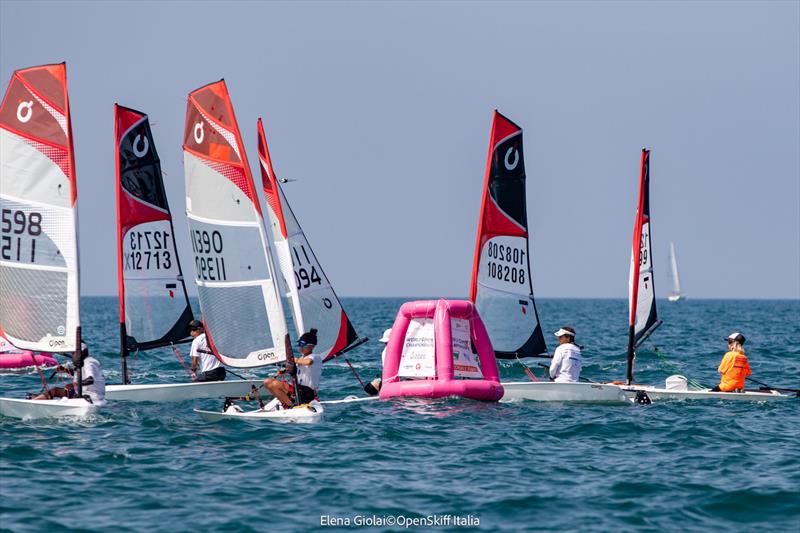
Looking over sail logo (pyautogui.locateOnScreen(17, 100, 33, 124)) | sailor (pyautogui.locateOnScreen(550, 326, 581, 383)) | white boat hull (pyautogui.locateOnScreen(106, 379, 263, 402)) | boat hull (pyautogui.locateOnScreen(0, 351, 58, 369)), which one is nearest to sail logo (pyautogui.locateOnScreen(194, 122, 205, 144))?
sail logo (pyautogui.locateOnScreen(17, 100, 33, 124))

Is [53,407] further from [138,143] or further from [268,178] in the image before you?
[138,143]

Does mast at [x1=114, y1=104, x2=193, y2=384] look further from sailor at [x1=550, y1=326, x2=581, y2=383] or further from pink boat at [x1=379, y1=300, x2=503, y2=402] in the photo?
sailor at [x1=550, y1=326, x2=581, y2=383]

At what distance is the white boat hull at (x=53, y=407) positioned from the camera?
17438 mm

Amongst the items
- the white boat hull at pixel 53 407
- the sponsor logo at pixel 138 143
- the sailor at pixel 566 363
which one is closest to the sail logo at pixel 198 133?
the sponsor logo at pixel 138 143

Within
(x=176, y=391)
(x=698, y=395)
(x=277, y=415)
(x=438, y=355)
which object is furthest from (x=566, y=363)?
(x=176, y=391)

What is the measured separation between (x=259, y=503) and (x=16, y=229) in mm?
7909

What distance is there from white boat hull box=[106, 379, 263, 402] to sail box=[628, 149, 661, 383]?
788 centimetres

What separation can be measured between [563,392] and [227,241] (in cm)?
720

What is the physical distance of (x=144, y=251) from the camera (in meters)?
23.2

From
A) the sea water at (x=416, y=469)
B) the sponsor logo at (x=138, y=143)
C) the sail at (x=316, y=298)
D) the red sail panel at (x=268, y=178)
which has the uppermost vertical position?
the sponsor logo at (x=138, y=143)

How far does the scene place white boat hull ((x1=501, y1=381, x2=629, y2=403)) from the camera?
21.3 meters

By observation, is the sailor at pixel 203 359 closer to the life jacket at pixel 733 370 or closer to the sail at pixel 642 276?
the sail at pixel 642 276

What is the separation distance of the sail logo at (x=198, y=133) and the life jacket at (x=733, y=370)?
11.0m

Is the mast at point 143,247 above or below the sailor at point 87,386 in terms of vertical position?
above
